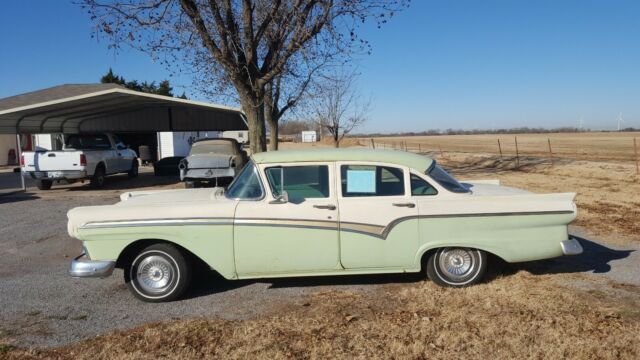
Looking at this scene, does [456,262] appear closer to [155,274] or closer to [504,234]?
[504,234]

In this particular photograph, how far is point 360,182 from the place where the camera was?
16.2 ft

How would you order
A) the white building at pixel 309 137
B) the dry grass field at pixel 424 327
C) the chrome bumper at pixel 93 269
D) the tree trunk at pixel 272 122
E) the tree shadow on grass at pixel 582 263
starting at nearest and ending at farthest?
the dry grass field at pixel 424 327 < the chrome bumper at pixel 93 269 < the tree shadow on grass at pixel 582 263 < the tree trunk at pixel 272 122 < the white building at pixel 309 137

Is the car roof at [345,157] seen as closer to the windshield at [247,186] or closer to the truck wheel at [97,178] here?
the windshield at [247,186]

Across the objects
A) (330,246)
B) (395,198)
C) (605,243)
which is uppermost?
(395,198)

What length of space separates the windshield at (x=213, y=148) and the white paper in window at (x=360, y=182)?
10.8 m

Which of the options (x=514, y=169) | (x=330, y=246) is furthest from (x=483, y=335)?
(x=514, y=169)

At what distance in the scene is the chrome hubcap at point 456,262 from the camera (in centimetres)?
500

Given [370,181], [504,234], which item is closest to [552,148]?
[504,234]

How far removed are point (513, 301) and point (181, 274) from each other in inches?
126

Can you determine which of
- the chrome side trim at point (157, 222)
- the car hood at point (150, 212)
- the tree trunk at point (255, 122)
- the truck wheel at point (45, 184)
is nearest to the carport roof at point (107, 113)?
the truck wheel at point (45, 184)

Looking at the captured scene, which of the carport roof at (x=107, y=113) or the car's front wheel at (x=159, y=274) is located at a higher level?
the carport roof at (x=107, y=113)

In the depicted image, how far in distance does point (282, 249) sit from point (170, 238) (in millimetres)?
1099

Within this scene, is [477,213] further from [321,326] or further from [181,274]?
[181,274]

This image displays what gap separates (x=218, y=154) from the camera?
1482cm
